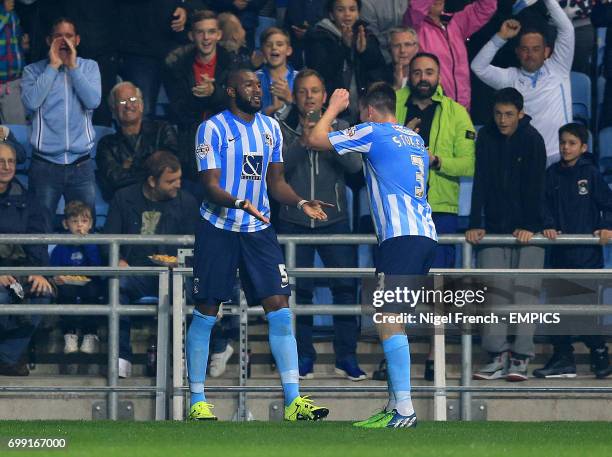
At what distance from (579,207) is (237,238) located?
314 cm

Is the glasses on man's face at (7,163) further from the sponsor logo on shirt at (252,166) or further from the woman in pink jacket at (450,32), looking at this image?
the woman in pink jacket at (450,32)

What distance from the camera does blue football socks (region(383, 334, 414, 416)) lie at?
873 cm

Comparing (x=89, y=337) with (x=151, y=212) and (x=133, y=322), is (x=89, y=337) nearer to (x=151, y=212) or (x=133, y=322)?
(x=133, y=322)

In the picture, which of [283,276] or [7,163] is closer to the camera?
[283,276]

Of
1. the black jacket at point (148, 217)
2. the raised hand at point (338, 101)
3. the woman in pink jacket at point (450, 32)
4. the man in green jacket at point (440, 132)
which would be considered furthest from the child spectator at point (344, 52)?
the raised hand at point (338, 101)

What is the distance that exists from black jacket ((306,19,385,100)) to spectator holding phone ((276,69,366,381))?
0.76 meters

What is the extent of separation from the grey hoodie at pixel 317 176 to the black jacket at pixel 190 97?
100 cm

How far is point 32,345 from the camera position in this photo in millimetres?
10969

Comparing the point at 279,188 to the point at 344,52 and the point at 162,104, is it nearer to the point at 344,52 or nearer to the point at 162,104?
the point at 344,52

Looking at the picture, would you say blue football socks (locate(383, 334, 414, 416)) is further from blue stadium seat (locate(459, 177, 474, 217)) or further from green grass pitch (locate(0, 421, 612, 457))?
blue stadium seat (locate(459, 177, 474, 217))

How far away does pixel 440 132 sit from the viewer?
11453 mm

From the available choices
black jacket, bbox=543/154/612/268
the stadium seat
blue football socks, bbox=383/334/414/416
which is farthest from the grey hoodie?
blue football socks, bbox=383/334/414/416

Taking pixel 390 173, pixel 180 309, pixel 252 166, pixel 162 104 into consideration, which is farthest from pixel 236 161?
pixel 162 104

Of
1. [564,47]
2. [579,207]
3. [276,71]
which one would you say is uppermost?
[564,47]
